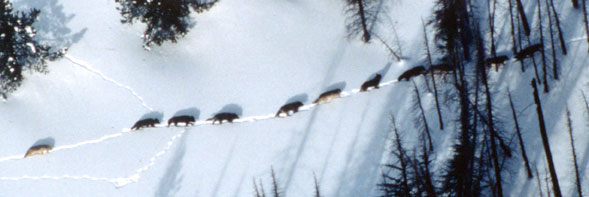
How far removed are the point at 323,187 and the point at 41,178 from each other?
1346cm

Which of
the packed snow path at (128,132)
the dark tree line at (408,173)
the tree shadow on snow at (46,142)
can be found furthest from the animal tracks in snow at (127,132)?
the dark tree line at (408,173)

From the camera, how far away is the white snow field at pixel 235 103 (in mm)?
32750

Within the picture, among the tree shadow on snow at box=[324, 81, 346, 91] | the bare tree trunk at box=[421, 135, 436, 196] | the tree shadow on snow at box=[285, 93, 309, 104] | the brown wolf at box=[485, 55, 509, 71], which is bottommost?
the bare tree trunk at box=[421, 135, 436, 196]

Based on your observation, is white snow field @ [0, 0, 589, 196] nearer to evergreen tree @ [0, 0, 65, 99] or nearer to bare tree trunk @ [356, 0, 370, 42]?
bare tree trunk @ [356, 0, 370, 42]

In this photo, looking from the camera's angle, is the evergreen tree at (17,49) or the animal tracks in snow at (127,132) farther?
the animal tracks in snow at (127,132)

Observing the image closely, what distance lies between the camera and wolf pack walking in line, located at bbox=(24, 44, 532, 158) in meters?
33.7

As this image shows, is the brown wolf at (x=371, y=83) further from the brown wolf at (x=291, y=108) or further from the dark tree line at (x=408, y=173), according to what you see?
the brown wolf at (x=291, y=108)

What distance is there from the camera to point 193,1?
33750 millimetres

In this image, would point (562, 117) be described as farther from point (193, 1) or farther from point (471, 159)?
point (193, 1)

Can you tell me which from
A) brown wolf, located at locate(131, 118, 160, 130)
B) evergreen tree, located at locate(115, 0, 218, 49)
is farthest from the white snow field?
evergreen tree, located at locate(115, 0, 218, 49)

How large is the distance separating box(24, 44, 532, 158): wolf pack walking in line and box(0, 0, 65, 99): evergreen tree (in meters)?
3.56

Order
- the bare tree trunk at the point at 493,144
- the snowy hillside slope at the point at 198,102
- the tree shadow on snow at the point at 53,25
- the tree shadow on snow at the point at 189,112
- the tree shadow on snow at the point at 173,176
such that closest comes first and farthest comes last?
the bare tree trunk at the point at 493,144 → the snowy hillside slope at the point at 198,102 → the tree shadow on snow at the point at 173,176 → the tree shadow on snow at the point at 189,112 → the tree shadow on snow at the point at 53,25

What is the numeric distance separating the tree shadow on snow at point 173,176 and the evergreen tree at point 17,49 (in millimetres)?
7497

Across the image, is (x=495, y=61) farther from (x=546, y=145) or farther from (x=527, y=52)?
(x=546, y=145)
